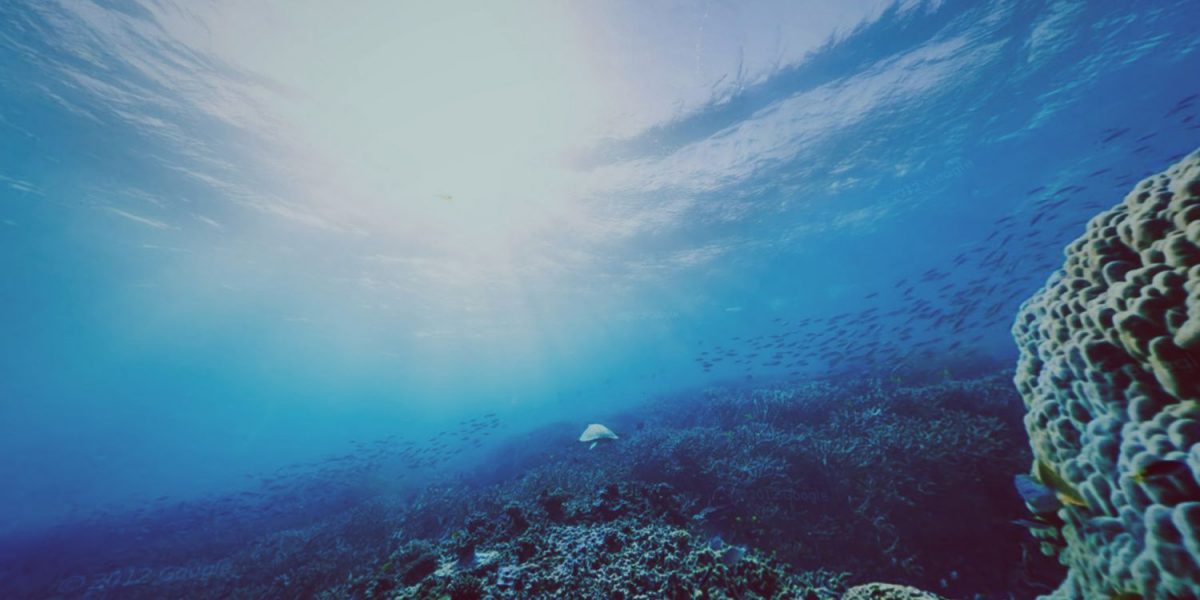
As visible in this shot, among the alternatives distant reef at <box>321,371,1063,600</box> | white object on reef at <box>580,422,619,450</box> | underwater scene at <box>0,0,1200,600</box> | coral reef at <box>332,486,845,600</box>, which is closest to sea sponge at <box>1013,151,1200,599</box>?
underwater scene at <box>0,0,1200,600</box>

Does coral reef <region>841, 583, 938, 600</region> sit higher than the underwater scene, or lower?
lower

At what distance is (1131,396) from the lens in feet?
8.96

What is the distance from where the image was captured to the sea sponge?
227 cm

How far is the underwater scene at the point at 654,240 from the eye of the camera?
3438 millimetres

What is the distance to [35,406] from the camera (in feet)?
284

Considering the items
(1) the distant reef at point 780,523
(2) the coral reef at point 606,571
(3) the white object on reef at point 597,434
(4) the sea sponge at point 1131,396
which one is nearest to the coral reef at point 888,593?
(1) the distant reef at point 780,523

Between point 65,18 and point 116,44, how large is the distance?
3.12 ft

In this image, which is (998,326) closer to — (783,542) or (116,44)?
(783,542)

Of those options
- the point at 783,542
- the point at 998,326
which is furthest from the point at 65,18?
the point at 998,326

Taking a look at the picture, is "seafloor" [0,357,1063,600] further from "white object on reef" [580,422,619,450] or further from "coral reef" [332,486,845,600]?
"white object on reef" [580,422,619,450]

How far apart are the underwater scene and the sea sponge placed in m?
0.02

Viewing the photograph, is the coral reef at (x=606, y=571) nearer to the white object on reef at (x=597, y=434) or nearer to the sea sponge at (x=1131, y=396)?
the sea sponge at (x=1131, y=396)

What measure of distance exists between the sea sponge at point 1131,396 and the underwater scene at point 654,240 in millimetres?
24

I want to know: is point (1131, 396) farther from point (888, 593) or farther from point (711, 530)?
point (711, 530)
